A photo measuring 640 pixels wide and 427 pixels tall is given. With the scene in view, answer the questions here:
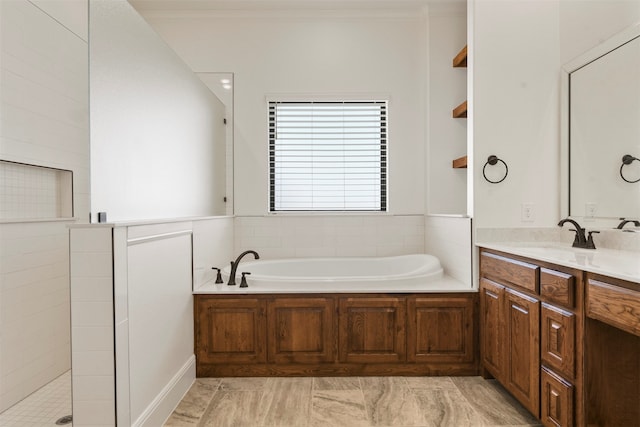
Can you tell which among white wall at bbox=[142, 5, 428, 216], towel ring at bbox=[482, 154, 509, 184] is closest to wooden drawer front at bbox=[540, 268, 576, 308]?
towel ring at bbox=[482, 154, 509, 184]

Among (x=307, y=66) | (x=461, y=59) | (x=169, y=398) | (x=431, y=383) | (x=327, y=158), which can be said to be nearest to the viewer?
(x=169, y=398)

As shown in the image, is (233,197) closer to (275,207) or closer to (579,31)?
(275,207)

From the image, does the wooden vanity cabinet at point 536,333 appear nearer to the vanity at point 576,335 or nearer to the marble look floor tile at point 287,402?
the vanity at point 576,335

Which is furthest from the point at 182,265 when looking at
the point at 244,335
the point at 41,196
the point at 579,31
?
the point at 579,31

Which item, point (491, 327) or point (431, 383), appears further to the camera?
point (431, 383)

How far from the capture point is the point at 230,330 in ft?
8.53

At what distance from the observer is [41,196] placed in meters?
2.43

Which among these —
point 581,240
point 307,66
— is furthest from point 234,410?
point 307,66

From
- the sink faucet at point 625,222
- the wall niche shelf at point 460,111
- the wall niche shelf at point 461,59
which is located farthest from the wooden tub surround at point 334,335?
the wall niche shelf at point 461,59

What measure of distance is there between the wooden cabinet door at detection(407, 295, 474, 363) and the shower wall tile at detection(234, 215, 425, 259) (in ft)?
3.61

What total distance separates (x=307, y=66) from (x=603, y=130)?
244 centimetres

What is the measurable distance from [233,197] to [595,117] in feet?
9.44

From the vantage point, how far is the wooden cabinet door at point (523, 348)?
6.29 ft

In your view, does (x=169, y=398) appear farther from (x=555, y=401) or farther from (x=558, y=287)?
(x=558, y=287)
